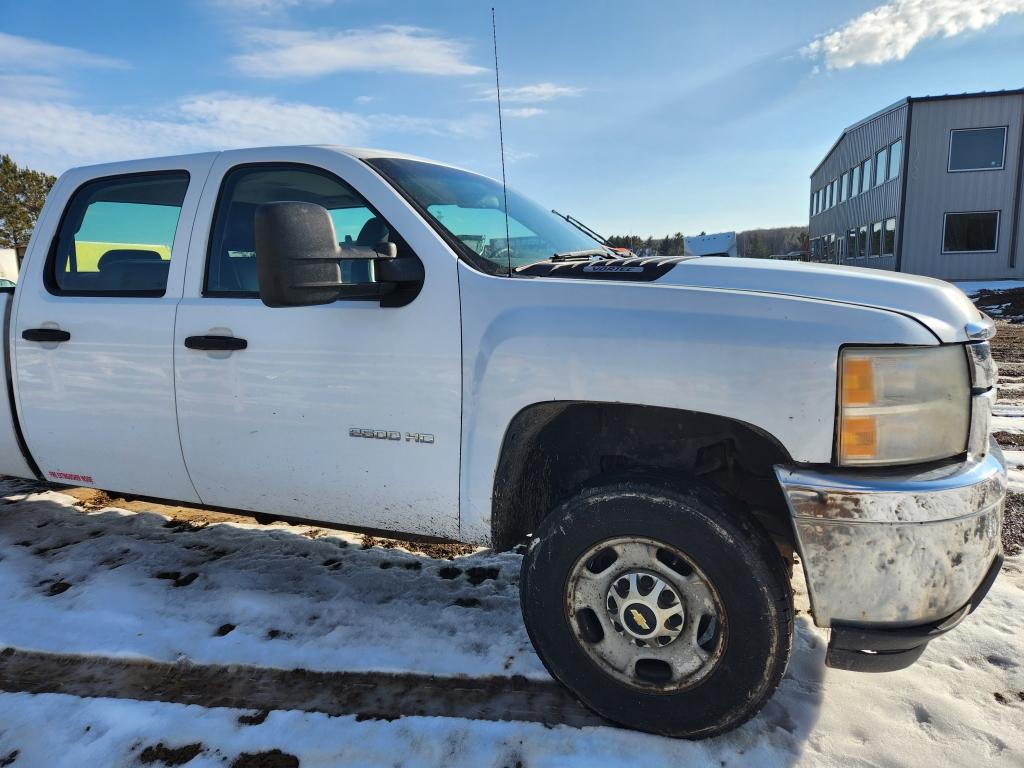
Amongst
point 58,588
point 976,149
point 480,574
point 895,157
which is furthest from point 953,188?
point 58,588

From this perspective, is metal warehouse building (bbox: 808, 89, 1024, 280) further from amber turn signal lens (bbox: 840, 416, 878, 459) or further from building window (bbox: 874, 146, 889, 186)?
amber turn signal lens (bbox: 840, 416, 878, 459)

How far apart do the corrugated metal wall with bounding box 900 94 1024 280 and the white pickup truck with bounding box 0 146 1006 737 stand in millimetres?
→ 25013

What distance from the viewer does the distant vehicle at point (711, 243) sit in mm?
19469

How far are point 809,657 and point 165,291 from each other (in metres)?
Answer: 3.12

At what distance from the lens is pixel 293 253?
6.75 feet

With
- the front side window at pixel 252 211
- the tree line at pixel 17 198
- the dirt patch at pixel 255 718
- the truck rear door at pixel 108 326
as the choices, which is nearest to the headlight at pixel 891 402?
the front side window at pixel 252 211

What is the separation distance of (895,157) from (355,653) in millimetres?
28124

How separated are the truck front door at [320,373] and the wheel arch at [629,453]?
0.71 ft

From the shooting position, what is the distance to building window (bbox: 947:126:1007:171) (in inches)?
887

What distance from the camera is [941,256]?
2331 centimetres

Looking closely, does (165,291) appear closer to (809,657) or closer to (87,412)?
(87,412)

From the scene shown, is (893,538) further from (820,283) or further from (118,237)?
(118,237)

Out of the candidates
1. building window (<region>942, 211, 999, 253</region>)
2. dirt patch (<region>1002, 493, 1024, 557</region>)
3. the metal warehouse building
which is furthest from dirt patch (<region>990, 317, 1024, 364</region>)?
building window (<region>942, 211, 999, 253</region>)

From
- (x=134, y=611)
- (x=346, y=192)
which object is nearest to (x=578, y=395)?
(x=346, y=192)
